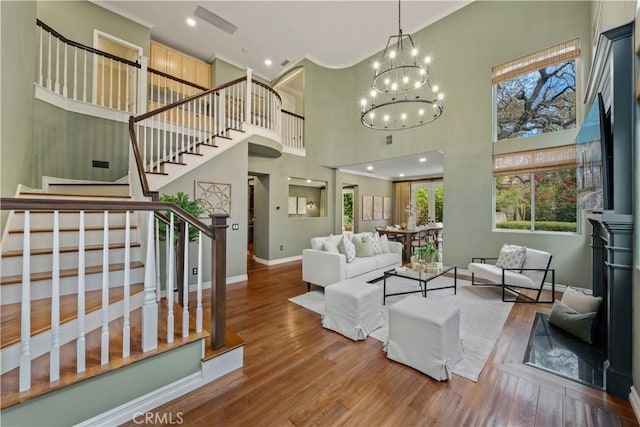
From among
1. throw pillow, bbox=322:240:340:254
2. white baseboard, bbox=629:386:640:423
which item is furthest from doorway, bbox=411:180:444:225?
white baseboard, bbox=629:386:640:423

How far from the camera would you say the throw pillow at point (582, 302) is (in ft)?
8.36

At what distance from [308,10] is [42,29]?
172 inches

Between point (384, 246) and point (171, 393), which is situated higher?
point (384, 246)

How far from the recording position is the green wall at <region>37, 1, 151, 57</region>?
13.7 feet

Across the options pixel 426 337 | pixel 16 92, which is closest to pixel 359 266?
pixel 426 337

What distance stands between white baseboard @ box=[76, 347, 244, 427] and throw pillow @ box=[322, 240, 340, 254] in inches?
88.4

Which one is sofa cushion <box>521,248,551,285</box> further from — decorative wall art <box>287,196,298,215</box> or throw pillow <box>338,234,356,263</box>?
decorative wall art <box>287,196,298,215</box>

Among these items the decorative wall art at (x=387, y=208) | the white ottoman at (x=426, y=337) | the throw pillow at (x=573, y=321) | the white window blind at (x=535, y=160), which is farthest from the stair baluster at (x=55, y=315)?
the decorative wall art at (x=387, y=208)

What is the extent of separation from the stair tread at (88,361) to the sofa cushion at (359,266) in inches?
95.2

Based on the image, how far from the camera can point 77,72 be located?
13.8 ft

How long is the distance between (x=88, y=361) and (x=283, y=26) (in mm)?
6618

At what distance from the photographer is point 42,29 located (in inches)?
138

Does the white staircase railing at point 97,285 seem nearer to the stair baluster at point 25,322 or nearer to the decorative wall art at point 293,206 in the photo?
the stair baluster at point 25,322

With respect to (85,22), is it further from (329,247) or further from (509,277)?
(509,277)
